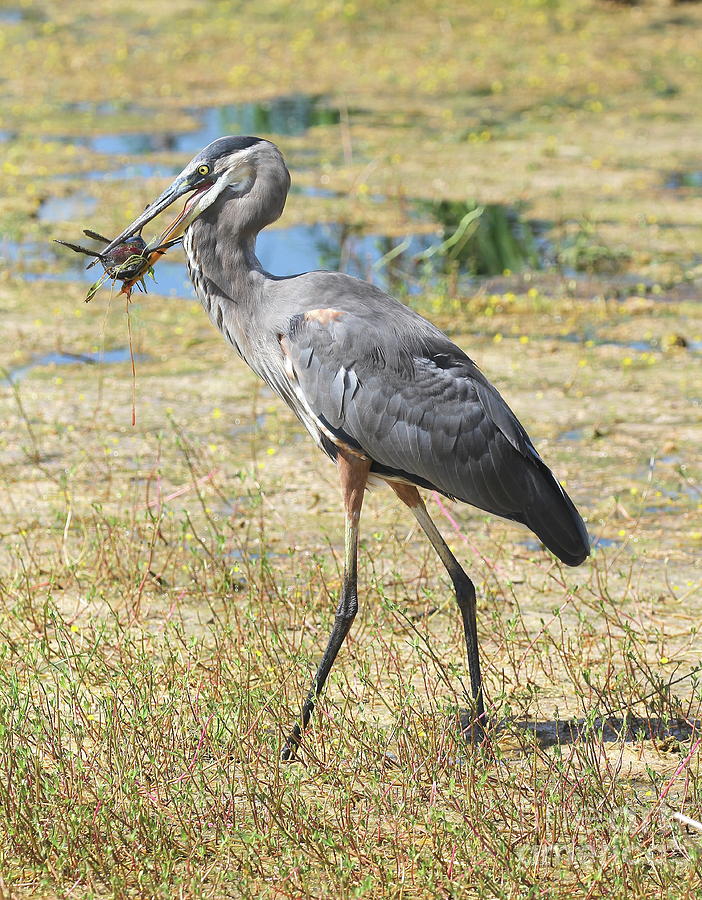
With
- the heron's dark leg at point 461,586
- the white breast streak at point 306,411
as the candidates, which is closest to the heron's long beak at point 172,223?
the white breast streak at point 306,411

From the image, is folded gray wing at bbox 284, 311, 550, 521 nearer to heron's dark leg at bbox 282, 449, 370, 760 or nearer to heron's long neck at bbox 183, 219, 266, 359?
heron's dark leg at bbox 282, 449, 370, 760

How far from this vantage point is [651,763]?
3.85 m

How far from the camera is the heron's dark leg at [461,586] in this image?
399cm

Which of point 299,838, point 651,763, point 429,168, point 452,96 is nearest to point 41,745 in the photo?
point 299,838

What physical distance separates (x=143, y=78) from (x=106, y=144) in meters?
3.12

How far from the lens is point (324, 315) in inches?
152

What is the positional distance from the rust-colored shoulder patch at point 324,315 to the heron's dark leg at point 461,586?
60 centimetres

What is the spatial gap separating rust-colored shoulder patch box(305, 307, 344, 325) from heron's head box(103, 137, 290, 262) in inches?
13.2

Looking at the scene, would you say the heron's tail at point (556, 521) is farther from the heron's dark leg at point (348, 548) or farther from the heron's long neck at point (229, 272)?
the heron's long neck at point (229, 272)

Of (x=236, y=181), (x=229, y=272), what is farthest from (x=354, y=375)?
(x=236, y=181)

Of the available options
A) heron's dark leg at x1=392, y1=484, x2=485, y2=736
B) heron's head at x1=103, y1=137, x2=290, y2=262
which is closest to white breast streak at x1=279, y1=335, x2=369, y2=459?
heron's dark leg at x1=392, y1=484, x2=485, y2=736

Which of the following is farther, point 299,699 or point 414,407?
point 299,699

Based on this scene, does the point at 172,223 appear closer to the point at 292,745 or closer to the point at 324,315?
the point at 324,315

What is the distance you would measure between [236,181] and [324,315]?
496 mm
